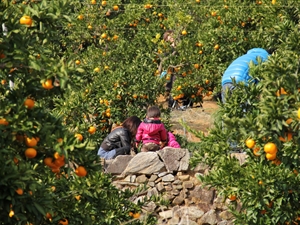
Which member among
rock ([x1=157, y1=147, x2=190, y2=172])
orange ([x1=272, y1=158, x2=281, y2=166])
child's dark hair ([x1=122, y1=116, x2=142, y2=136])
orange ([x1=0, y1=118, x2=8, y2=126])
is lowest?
rock ([x1=157, y1=147, x2=190, y2=172])

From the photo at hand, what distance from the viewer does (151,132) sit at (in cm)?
1009

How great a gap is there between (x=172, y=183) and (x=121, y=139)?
2.83 feet

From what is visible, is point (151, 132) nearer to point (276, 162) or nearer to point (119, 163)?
point (119, 163)

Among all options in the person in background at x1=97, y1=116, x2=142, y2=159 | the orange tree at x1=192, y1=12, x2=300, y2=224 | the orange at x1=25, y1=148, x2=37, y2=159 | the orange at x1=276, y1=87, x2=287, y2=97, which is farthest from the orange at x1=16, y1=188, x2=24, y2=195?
the person in background at x1=97, y1=116, x2=142, y2=159

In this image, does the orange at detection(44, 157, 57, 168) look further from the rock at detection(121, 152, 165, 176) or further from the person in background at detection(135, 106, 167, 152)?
the person in background at detection(135, 106, 167, 152)

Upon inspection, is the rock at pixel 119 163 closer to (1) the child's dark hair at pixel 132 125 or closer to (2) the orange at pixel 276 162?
(1) the child's dark hair at pixel 132 125

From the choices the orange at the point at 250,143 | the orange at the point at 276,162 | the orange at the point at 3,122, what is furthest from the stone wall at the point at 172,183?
the orange at the point at 3,122

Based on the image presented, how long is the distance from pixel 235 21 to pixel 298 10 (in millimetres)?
2866

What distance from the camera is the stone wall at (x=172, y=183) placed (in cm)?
986

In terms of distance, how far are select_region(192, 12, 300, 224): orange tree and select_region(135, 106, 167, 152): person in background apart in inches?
104

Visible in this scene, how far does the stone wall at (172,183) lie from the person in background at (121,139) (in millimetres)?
386

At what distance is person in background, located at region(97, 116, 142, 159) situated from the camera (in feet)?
33.9

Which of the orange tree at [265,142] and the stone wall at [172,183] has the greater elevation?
the orange tree at [265,142]

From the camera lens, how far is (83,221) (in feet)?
Result: 20.5
